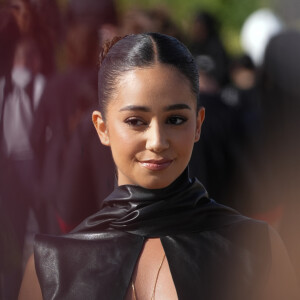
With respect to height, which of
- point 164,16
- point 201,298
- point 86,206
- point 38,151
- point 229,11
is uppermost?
point 229,11

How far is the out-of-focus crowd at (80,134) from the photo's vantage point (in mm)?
3842

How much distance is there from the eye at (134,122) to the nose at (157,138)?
33 millimetres

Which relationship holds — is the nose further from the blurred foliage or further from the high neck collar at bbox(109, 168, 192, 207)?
the blurred foliage

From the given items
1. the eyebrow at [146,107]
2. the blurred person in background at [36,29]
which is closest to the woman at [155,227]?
the eyebrow at [146,107]

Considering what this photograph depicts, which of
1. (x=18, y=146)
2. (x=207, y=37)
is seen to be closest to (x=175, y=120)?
(x=18, y=146)

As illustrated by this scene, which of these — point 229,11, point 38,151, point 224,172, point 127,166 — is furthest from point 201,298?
point 229,11

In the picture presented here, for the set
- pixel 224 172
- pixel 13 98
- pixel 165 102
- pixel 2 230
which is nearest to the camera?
pixel 165 102

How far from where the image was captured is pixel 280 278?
258 cm

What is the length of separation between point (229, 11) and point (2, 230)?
52.8 ft

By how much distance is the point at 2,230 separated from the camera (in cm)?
343

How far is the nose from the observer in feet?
8.08

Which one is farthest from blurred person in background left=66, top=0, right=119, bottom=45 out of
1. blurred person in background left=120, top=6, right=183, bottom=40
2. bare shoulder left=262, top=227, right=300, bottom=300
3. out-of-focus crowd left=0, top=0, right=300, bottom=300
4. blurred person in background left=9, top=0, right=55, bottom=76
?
bare shoulder left=262, top=227, right=300, bottom=300

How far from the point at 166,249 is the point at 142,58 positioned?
56 cm

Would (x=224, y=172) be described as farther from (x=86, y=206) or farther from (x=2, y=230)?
(x=2, y=230)
